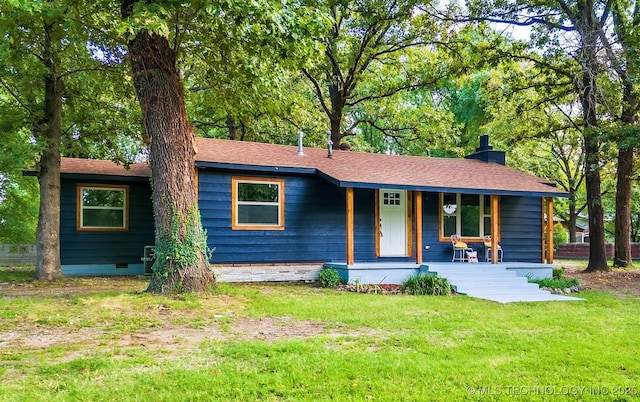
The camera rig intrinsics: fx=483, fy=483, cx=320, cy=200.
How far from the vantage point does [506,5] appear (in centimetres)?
1445

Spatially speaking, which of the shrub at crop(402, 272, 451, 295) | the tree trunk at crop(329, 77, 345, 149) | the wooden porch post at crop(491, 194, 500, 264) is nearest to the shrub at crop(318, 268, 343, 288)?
the shrub at crop(402, 272, 451, 295)

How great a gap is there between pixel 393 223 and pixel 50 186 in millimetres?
7958

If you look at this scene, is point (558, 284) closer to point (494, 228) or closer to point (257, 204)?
point (494, 228)

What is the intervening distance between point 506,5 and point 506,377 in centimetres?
1341

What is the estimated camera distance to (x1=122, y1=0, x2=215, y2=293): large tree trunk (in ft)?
25.8

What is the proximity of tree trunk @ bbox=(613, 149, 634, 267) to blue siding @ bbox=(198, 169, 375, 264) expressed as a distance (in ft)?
28.3

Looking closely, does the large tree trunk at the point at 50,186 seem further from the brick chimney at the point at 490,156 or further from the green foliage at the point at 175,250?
the brick chimney at the point at 490,156

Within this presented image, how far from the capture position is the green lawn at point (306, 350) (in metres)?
3.63

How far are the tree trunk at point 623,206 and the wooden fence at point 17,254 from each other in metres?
18.3

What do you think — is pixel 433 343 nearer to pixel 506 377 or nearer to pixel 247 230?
pixel 506 377

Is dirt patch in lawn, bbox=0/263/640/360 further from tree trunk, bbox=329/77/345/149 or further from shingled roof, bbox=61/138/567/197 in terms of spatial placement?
tree trunk, bbox=329/77/345/149

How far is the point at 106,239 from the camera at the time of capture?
11898 millimetres

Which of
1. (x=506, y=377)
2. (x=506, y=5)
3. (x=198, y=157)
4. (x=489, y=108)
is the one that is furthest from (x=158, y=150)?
(x=489, y=108)

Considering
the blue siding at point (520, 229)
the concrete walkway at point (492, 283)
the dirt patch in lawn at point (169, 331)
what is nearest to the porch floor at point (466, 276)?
the concrete walkway at point (492, 283)
